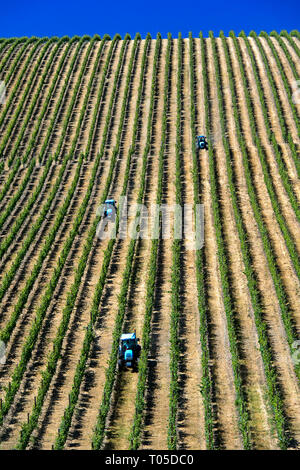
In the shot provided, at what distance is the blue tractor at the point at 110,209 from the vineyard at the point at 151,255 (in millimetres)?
869

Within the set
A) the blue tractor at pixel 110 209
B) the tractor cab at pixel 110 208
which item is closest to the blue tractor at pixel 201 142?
the blue tractor at pixel 110 209

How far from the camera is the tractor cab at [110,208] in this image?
34.8 meters

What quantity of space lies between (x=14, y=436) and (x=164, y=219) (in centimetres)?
1827

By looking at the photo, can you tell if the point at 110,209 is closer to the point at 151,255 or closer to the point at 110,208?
the point at 110,208

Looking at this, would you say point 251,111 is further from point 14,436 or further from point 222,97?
point 14,436

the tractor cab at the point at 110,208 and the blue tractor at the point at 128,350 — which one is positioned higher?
the tractor cab at the point at 110,208

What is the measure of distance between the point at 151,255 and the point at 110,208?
677 cm

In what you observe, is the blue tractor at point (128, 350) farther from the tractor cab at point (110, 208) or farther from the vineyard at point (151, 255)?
the tractor cab at point (110, 208)

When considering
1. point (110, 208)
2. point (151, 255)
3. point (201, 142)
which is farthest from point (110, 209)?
point (201, 142)

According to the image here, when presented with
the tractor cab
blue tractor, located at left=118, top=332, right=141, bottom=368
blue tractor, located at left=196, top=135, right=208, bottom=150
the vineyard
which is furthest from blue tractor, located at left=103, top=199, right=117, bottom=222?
blue tractor, located at left=118, top=332, right=141, bottom=368

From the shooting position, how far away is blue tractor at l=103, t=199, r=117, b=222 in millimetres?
34791

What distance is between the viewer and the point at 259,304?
87.3ft

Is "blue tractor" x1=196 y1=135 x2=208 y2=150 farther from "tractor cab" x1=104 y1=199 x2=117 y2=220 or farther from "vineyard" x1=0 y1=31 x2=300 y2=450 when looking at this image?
"tractor cab" x1=104 y1=199 x2=117 y2=220
